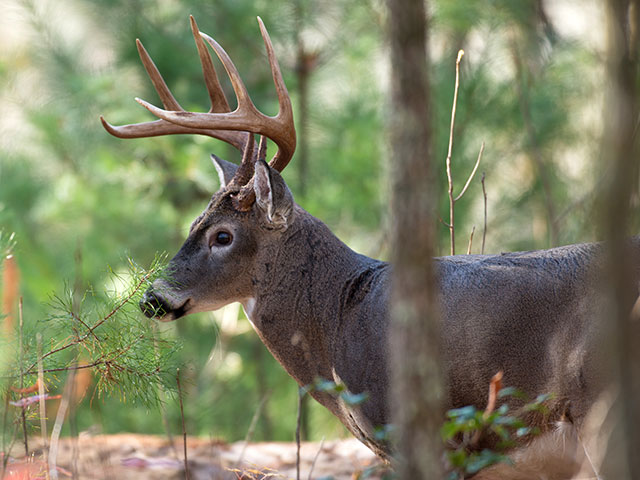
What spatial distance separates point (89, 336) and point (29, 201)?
25.0 feet

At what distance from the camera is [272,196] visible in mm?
4113

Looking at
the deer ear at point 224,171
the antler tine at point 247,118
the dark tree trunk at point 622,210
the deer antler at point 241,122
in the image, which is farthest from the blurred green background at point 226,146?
the dark tree trunk at point 622,210

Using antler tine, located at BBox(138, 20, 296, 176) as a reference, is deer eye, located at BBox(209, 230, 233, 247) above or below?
below

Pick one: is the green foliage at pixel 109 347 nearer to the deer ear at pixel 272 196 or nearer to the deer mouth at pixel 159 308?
the deer mouth at pixel 159 308

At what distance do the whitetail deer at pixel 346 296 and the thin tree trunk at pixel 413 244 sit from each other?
1466 millimetres

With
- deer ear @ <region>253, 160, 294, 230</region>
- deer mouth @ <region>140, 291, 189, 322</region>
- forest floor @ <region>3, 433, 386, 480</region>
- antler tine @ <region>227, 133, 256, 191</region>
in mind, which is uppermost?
antler tine @ <region>227, 133, 256, 191</region>

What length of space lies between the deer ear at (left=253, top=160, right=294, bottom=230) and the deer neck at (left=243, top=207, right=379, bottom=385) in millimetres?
101

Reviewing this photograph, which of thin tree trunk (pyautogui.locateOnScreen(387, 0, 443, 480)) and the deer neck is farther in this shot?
the deer neck

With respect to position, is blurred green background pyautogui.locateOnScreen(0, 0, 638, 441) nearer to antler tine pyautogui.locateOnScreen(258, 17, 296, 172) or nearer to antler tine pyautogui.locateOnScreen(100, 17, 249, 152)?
antler tine pyautogui.locateOnScreen(100, 17, 249, 152)

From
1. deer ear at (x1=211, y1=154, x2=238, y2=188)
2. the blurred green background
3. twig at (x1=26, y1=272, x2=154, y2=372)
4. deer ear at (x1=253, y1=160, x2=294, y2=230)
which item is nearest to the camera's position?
twig at (x1=26, y1=272, x2=154, y2=372)

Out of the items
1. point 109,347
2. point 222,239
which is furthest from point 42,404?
point 222,239

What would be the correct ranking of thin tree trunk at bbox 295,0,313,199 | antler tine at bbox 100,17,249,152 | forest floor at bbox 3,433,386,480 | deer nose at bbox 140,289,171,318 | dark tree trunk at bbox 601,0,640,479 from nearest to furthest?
dark tree trunk at bbox 601,0,640,479 → deer nose at bbox 140,289,171,318 → antler tine at bbox 100,17,249,152 → forest floor at bbox 3,433,386,480 → thin tree trunk at bbox 295,0,313,199

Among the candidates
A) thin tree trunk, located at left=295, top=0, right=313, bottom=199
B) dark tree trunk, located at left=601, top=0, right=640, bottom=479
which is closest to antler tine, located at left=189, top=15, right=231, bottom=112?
dark tree trunk, located at left=601, top=0, right=640, bottom=479

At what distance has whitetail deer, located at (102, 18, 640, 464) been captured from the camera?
3.50 metres
